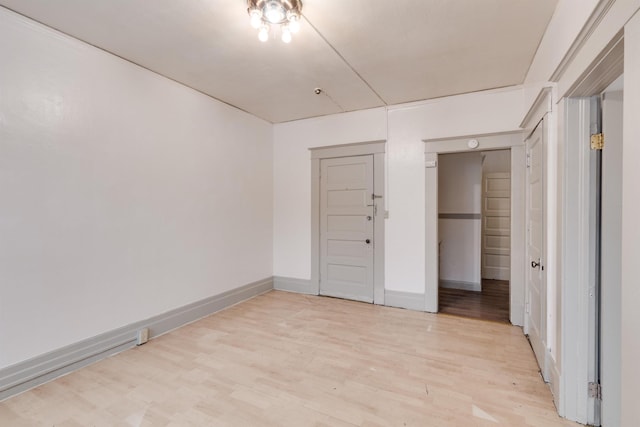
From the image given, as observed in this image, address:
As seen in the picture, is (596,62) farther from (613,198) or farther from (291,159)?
(291,159)

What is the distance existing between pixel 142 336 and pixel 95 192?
1479 millimetres

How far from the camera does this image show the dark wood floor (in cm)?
384

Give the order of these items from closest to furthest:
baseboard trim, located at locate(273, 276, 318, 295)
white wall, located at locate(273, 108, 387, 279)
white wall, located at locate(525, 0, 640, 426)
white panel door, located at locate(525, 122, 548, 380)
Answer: white wall, located at locate(525, 0, 640, 426)
white panel door, located at locate(525, 122, 548, 380)
white wall, located at locate(273, 108, 387, 279)
baseboard trim, located at locate(273, 276, 318, 295)

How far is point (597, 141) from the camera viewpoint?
182 centimetres

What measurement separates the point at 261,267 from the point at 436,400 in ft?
10.5

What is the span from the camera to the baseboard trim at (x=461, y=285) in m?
5.03

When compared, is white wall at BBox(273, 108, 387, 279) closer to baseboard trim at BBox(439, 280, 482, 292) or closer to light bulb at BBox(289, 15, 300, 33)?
light bulb at BBox(289, 15, 300, 33)

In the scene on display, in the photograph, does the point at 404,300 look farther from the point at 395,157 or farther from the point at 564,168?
the point at 564,168

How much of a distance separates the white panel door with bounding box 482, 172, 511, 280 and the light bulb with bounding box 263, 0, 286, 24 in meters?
5.18

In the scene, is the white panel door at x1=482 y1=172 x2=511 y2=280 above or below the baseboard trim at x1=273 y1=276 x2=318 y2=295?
→ above

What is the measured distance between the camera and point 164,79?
3244 mm

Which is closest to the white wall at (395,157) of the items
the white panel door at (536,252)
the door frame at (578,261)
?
the white panel door at (536,252)

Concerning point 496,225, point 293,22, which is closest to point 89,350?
point 293,22

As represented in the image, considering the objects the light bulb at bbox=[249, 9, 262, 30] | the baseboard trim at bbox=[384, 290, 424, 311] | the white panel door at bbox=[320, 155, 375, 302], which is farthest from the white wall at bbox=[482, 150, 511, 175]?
the light bulb at bbox=[249, 9, 262, 30]
